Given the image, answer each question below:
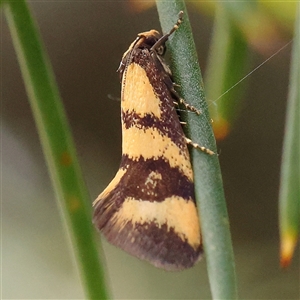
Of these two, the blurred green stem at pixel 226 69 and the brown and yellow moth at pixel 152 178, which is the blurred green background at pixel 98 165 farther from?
the brown and yellow moth at pixel 152 178

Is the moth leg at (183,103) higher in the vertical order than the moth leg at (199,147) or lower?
higher

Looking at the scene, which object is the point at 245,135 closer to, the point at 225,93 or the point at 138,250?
the point at 225,93

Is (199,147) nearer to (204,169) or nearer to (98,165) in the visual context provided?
(204,169)

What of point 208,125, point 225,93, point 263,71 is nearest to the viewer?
point 208,125

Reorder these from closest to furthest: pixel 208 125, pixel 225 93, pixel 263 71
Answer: pixel 208 125
pixel 225 93
pixel 263 71

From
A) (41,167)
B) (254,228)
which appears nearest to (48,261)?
(41,167)

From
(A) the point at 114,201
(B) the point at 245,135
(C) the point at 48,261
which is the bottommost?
(C) the point at 48,261

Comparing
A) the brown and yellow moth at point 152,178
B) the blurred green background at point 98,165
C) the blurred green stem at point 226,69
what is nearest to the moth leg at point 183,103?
the brown and yellow moth at point 152,178
